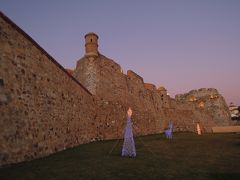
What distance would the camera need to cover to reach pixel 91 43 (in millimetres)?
18141

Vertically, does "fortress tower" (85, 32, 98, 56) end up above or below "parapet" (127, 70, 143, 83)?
above

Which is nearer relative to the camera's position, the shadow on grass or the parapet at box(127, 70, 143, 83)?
the shadow on grass

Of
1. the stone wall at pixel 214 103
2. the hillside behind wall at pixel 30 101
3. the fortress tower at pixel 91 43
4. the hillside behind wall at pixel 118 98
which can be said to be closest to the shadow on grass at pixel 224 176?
the hillside behind wall at pixel 30 101

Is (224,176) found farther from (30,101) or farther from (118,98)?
(118,98)

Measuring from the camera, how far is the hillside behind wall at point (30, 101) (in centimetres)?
650

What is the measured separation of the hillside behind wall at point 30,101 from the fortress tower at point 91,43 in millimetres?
6891

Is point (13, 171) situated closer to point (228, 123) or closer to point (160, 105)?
point (160, 105)

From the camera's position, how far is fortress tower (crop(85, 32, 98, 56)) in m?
18.2

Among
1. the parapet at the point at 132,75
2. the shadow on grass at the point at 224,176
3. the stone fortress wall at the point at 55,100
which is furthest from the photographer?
the parapet at the point at 132,75

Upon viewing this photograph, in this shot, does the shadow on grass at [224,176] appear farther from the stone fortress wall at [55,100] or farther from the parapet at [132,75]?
the parapet at [132,75]

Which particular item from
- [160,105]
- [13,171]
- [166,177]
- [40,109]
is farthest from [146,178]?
[160,105]

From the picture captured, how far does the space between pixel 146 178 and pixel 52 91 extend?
21.4ft

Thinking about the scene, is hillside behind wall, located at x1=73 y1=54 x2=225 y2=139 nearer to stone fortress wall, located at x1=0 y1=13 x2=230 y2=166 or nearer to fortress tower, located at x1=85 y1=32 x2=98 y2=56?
stone fortress wall, located at x1=0 y1=13 x2=230 y2=166

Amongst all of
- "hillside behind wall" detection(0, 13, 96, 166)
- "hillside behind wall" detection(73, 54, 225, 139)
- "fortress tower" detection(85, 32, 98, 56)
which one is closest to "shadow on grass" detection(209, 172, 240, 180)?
"hillside behind wall" detection(0, 13, 96, 166)
